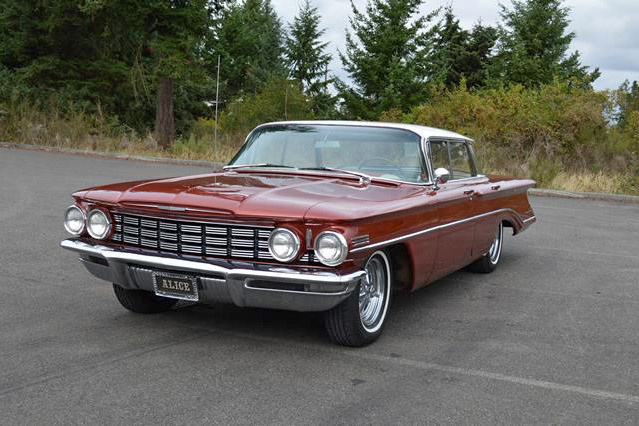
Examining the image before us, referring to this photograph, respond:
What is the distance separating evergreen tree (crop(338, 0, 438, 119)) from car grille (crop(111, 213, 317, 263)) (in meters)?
31.8

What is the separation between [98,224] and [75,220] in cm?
24

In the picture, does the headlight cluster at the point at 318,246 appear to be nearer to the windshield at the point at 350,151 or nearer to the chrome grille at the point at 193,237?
the chrome grille at the point at 193,237

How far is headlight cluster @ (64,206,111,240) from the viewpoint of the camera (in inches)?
195

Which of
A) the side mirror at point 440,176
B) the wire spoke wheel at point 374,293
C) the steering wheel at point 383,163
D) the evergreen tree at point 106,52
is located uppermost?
the evergreen tree at point 106,52

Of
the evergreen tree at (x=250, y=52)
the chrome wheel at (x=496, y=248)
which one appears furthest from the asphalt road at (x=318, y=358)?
the evergreen tree at (x=250, y=52)

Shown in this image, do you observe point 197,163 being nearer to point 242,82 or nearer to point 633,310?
point 633,310

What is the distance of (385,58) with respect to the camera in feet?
123

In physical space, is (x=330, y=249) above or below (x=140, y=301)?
above

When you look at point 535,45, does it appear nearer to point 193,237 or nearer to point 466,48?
point 466,48

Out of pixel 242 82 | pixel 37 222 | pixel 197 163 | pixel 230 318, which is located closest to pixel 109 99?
pixel 197 163

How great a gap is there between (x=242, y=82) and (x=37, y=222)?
54.0 metres

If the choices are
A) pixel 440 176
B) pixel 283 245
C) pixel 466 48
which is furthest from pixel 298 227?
pixel 466 48

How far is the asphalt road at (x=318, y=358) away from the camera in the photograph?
3.76 m

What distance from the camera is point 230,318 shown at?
543 cm
